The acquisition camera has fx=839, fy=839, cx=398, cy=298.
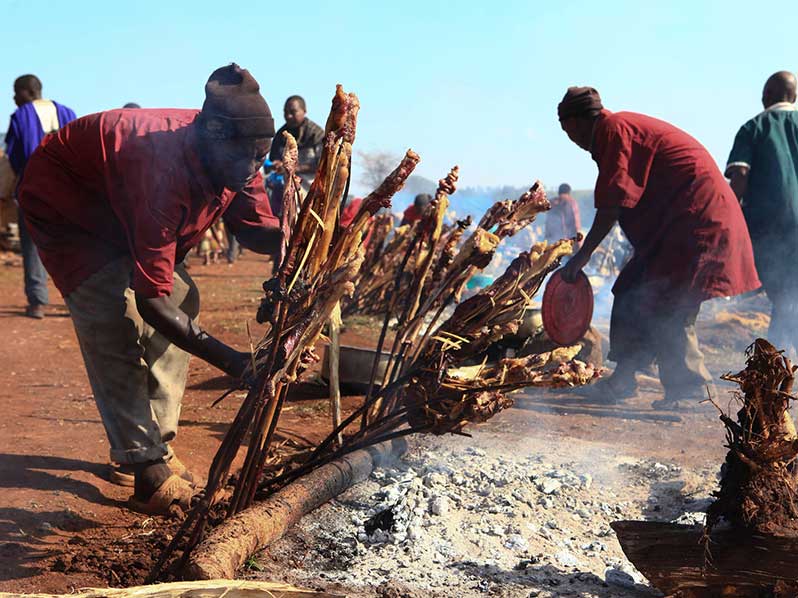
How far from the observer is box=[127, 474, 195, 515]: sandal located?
139 inches

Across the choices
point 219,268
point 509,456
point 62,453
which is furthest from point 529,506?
point 219,268

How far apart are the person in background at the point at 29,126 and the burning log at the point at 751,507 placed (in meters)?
6.68

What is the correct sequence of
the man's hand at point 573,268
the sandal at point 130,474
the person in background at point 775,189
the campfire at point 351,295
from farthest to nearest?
the person in background at point 775,189, the man's hand at point 573,268, the sandal at point 130,474, the campfire at point 351,295

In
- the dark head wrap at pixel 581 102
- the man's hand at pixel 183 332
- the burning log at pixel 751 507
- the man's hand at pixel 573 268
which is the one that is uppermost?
the dark head wrap at pixel 581 102

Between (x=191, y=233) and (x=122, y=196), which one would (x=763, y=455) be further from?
(x=122, y=196)

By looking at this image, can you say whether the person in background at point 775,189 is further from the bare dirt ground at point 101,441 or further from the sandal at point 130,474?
the sandal at point 130,474

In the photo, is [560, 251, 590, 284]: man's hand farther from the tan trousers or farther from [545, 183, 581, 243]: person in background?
[545, 183, 581, 243]: person in background

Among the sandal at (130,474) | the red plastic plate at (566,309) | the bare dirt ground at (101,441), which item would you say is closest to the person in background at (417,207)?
the bare dirt ground at (101,441)

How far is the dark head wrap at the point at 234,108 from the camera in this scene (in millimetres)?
3035

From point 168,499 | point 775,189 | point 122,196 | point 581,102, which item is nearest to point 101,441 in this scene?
point 168,499

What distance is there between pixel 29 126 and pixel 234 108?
5706 millimetres

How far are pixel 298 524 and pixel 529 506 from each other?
3.24 ft

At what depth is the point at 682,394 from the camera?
233 inches

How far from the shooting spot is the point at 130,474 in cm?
394
